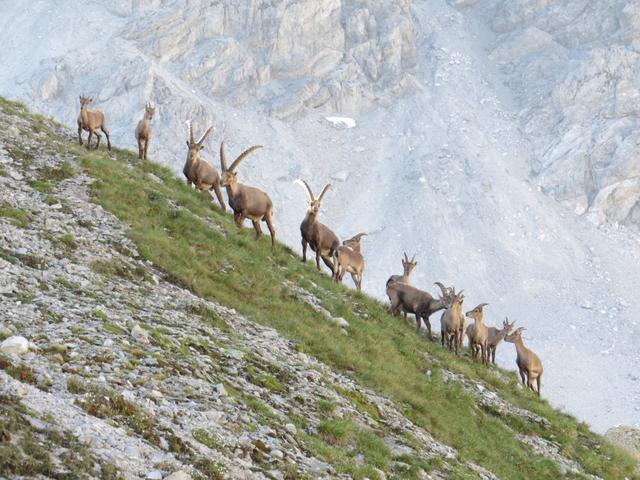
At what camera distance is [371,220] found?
118 m

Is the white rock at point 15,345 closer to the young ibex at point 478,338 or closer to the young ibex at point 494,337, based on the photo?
the young ibex at point 478,338

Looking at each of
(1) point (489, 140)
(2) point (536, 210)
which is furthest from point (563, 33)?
(2) point (536, 210)

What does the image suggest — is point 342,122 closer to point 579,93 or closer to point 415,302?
point 579,93

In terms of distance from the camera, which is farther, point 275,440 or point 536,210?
point 536,210

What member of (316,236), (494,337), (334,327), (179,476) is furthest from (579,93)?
(179,476)

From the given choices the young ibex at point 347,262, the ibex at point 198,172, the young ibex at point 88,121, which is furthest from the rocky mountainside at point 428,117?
the young ibex at point 88,121

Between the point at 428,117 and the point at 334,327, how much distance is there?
121296mm

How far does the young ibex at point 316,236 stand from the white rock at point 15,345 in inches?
636

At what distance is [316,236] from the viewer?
85.1 ft

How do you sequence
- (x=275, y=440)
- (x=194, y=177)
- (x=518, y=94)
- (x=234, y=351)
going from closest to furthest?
1. (x=275, y=440)
2. (x=234, y=351)
3. (x=194, y=177)
4. (x=518, y=94)

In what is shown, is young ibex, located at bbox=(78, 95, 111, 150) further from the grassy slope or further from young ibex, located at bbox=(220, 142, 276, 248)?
young ibex, located at bbox=(220, 142, 276, 248)

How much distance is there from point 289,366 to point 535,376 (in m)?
17.1

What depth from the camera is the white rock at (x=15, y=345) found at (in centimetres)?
898

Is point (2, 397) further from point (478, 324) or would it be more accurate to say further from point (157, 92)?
point (157, 92)
